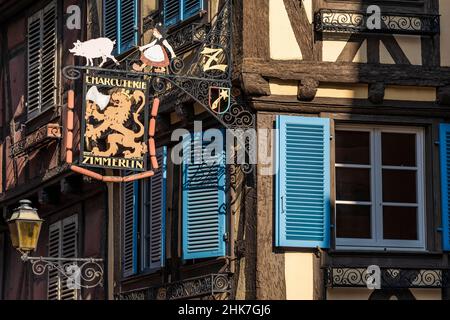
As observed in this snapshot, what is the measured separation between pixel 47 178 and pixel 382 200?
17.7 ft

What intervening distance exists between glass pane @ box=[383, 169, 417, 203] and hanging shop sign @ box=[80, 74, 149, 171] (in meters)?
2.36

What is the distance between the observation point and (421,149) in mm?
16281

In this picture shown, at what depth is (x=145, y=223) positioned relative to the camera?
17609 mm

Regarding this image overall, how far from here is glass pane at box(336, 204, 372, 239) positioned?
16.0 meters

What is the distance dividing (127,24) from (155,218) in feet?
7.90

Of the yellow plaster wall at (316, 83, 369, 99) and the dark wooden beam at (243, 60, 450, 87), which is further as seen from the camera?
the yellow plaster wall at (316, 83, 369, 99)

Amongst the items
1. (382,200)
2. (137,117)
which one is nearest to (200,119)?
(137,117)

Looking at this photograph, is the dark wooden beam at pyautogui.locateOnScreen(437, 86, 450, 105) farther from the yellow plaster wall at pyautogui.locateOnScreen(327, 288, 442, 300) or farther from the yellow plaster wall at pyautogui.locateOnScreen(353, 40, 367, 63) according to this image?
the yellow plaster wall at pyautogui.locateOnScreen(327, 288, 442, 300)

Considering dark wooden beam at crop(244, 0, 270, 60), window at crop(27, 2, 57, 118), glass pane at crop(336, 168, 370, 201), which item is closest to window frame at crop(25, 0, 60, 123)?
window at crop(27, 2, 57, 118)

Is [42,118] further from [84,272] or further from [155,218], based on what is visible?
[155,218]

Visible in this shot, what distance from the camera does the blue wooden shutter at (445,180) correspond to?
1598 centimetres

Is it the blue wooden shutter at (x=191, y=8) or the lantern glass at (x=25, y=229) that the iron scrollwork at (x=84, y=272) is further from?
the blue wooden shutter at (x=191, y=8)

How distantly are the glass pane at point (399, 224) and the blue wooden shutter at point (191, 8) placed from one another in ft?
8.93
